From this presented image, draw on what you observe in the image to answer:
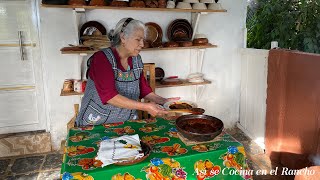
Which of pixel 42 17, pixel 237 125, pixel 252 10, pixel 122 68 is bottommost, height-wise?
pixel 237 125

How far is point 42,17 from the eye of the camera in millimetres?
2525

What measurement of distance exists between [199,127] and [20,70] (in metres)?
2.24

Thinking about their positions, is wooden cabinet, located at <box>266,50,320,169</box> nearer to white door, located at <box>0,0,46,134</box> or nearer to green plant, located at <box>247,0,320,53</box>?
green plant, located at <box>247,0,320,53</box>

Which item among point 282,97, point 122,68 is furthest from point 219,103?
point 122,68

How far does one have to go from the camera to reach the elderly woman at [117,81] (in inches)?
61.9

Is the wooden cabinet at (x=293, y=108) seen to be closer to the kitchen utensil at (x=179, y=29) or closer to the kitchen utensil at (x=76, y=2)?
the kitchen utensil at (x=179, y=29)

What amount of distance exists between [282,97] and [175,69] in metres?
1.26

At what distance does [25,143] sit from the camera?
Answer: 9.04 ft

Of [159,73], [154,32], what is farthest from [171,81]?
[154,32]

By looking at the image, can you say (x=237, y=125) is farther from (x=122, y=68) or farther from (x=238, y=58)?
(x=122, y=68)

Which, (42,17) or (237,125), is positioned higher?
(42,17)

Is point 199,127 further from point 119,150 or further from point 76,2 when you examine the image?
point 76,2

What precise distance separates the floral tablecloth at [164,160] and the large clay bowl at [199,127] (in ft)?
0.19

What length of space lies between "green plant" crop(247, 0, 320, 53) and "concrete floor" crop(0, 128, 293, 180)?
56.8 inches
